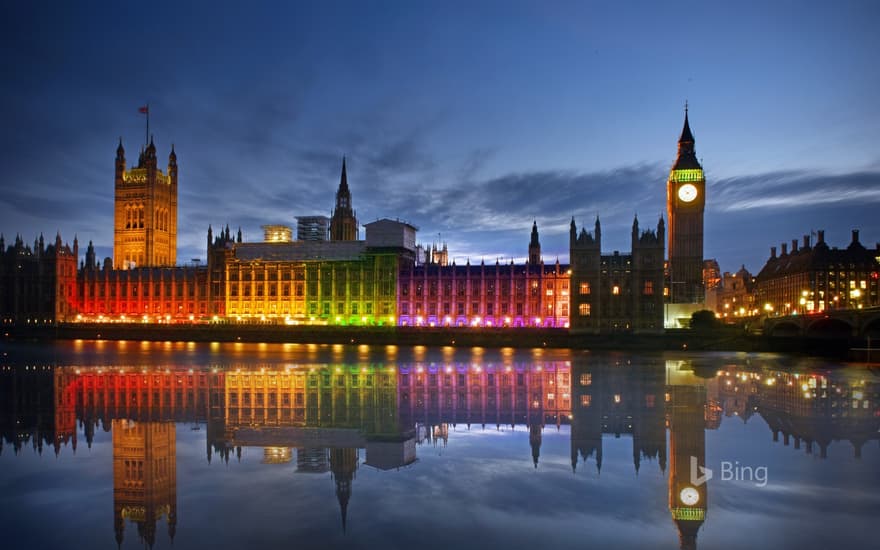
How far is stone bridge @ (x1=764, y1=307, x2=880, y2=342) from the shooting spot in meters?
58.7

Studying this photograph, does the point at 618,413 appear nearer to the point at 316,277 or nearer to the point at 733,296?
the point at 316,277

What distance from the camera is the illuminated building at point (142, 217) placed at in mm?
146875

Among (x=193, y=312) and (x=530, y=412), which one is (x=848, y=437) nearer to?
(x=530, y=412)

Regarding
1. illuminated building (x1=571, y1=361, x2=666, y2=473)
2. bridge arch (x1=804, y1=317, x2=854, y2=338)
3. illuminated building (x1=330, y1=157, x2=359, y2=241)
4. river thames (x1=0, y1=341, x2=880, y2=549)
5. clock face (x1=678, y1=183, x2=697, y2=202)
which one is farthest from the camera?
illuminated building (x1=330, y1=157, x2=359, y2=241)

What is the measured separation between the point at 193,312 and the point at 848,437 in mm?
110924

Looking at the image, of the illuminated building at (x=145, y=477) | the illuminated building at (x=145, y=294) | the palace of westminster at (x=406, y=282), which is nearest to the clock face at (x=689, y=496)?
the illuminated building at (x=145, y=477)

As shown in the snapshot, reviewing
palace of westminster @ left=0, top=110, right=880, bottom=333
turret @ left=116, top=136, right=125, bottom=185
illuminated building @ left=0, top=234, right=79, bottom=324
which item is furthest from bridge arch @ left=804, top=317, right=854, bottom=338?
turret @ left=116, top=136, right=125, bottom=185

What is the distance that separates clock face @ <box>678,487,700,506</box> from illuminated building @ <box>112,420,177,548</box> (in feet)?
29.6

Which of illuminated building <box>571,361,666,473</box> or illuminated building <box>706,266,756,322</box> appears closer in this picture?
illuminated building <box>571,361,666,473</box>

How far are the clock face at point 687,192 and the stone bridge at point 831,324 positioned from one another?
45.8m

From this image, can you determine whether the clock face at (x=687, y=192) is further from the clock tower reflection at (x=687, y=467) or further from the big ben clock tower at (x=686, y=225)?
the clock tower reflection at (x=687, y=467)

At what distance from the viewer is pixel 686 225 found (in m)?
123

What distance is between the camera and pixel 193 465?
14320 mm

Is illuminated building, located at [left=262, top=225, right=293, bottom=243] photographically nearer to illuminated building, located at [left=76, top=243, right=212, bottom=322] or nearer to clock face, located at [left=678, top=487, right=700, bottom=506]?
illuminated building, located at [left=76, top=243, right=212, bottom=322]
